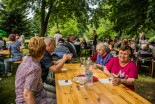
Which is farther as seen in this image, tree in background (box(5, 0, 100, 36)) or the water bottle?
tree in background (box(5, 0, 100, 36))

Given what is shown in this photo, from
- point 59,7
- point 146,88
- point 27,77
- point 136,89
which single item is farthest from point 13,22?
point 27,77

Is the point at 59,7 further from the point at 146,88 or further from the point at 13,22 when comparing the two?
the point at 13,22

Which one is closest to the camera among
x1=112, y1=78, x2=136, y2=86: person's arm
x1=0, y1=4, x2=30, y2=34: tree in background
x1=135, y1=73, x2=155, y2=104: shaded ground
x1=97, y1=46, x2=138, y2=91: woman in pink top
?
x1=112, y1=78, x2=136, y2=86: person's arm

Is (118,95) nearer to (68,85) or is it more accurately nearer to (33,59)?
(68,85)

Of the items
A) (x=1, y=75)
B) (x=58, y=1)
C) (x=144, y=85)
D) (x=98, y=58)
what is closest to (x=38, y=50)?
(x=98, y=58)

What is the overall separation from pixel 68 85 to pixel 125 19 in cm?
445

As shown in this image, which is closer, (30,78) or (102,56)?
(30,78)

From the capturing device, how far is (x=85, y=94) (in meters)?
1.63

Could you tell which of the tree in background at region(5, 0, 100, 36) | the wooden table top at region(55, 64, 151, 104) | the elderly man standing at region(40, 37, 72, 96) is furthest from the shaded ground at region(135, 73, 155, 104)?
the tree in background at region(5, 0, 100, 36)

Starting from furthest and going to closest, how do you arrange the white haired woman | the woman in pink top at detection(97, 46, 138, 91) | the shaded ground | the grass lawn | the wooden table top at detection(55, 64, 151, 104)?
the shaded ground, the grass lawn, the white haired woman, the woman in pink top at detection(97, 46, 138, 91), the wooden table top at detection(55, 64, 151, 104)

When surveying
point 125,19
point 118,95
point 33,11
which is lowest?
point 118,95

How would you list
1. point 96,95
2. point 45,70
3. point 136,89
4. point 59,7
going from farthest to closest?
point 59,7, point 136,89, point 45,70, point 96,95

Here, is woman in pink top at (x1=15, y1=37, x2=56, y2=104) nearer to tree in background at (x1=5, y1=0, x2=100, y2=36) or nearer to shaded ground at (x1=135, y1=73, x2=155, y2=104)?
shaded ground at (x1=135, y1=73, x2=155, y2=104)

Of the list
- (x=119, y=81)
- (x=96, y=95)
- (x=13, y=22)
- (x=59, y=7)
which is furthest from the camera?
(x=13, y=22)
